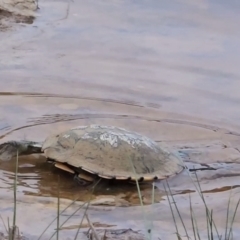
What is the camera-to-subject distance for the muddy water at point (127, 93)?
11.7 ft

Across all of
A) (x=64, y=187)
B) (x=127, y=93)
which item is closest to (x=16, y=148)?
(x=64, y=187)

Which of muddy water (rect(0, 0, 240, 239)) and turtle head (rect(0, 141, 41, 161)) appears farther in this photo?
turtle head (rect(0, 141, 41, 161))

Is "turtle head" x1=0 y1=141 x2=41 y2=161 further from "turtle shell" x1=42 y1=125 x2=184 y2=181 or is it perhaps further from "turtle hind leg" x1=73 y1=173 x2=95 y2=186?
"turtle hind leg" x1=73 y1=173 x2=95 y2=186

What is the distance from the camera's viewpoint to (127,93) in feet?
16.8

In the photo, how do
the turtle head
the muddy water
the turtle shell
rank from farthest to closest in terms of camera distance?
1. the turtle head
2. the turtle shell
3. the muddy water

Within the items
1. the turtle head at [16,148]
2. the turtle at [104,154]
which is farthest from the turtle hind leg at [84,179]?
the turtle head at [16,148]

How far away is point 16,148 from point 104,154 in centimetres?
53

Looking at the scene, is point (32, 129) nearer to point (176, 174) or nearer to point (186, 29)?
point (176, 174)

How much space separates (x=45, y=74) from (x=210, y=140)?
156 cm

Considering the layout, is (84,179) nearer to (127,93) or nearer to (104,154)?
(104,154)

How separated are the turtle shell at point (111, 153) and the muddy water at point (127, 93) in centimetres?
10

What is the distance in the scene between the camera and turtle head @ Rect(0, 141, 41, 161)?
12.9ft

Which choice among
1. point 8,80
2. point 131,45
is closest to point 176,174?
point 8,80

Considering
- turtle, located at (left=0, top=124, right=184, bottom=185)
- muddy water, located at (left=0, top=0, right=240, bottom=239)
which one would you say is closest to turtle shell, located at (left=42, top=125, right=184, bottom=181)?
turtle, located at (left=0, top=124, right=184, bottom=185)
